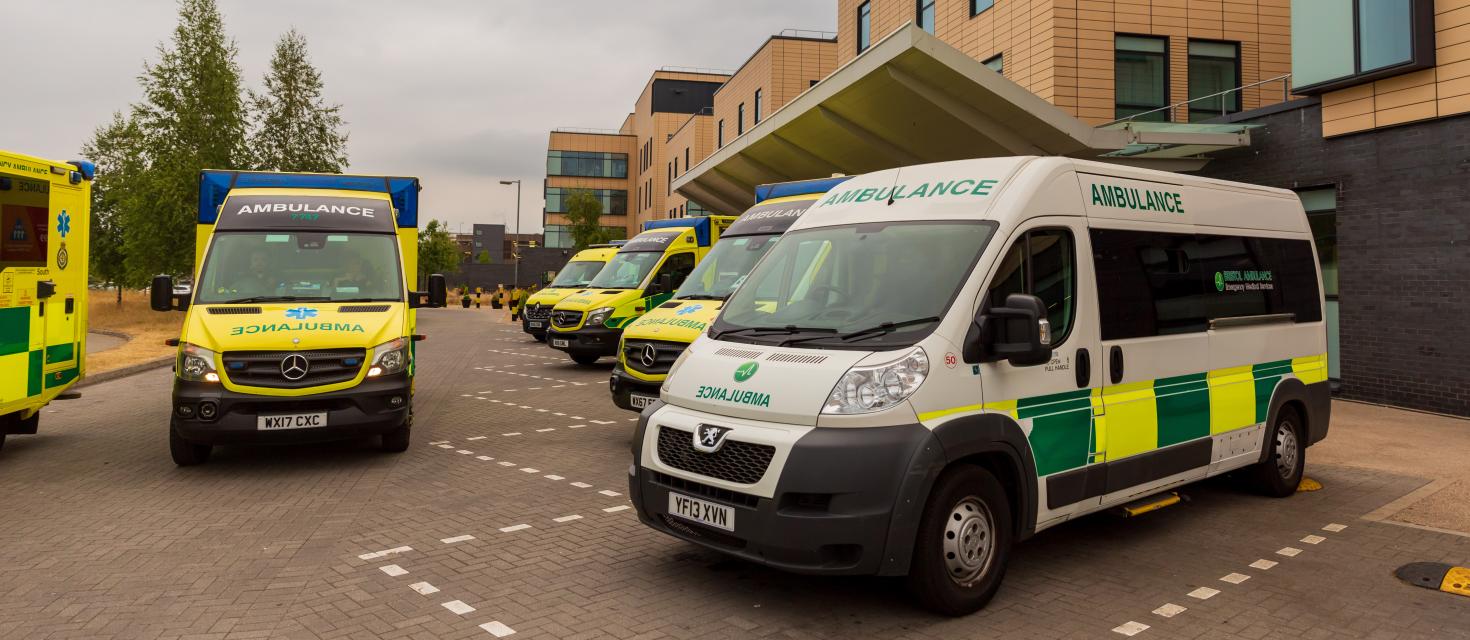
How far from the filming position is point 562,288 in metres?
21.8

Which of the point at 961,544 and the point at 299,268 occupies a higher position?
the point at 299,268

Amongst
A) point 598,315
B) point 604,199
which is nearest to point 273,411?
point 598,315

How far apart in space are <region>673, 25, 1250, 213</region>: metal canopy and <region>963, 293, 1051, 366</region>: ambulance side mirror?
32.1 feet

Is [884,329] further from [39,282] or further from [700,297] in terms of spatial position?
[39,282]

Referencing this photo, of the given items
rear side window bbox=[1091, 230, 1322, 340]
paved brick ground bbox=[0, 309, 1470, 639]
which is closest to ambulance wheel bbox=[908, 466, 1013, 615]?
paved brick ground bbox=[0, 309, 1470, 639]

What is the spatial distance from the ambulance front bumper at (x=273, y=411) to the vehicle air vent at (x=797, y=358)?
4.53 metres

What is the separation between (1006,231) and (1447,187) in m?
9.28

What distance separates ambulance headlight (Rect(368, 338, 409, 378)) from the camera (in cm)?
785

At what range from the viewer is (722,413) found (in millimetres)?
4543

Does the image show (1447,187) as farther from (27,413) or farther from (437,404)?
(27,413)

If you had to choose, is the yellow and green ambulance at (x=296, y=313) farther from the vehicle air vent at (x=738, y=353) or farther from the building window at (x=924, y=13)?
the building window at (x=924, y=13)

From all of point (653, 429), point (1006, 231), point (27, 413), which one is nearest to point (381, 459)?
point (27, 413)

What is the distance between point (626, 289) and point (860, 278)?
11874 mm

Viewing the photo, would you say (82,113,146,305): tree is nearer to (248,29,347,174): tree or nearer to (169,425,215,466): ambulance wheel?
(248,29,347,174): tree
